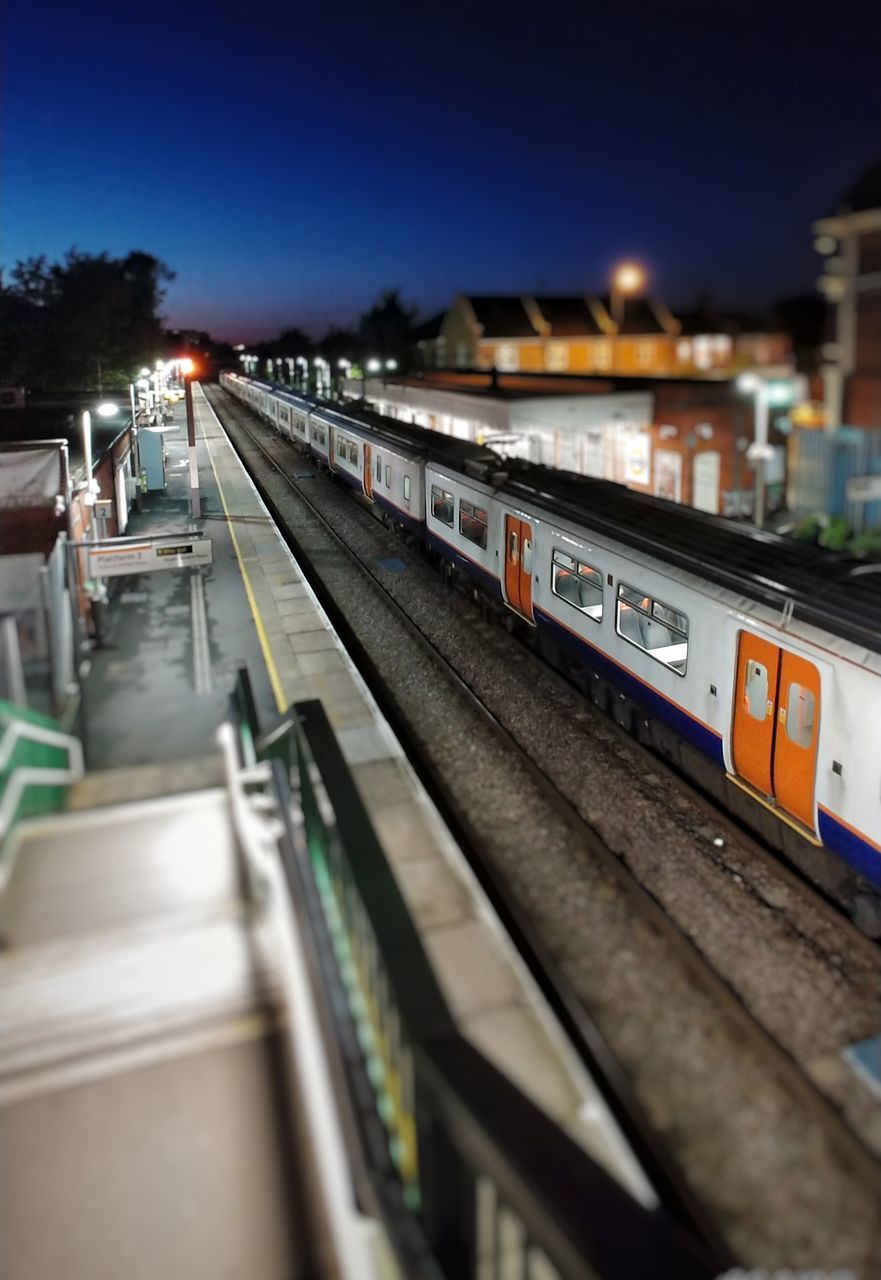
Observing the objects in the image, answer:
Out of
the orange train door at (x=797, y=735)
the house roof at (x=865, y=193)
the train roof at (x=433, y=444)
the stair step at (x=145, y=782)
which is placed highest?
the house roof at (x=865, y=193)

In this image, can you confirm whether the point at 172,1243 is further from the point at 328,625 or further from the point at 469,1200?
the point at 328,625

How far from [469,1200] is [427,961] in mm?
1517

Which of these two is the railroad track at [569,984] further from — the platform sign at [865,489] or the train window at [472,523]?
the platform sign at [865,489]

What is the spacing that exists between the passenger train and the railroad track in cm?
65

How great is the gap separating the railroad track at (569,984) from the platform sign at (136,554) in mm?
3369

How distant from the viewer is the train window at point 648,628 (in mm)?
9945

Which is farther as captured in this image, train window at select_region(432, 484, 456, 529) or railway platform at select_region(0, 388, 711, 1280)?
train window at select_region(432, 484, 456, 529)

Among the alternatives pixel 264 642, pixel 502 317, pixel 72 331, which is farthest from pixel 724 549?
pixel 502 317

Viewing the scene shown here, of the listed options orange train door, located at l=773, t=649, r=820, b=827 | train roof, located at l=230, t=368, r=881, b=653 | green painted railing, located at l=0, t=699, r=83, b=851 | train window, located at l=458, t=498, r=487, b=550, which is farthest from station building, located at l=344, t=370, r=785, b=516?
green painted railing, located at l=0, t=699, r=83, b=851

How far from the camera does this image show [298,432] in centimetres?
3756

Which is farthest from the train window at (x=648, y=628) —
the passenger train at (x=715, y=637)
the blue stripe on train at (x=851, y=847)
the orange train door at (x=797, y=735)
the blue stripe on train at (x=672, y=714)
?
the blue stripe on train at (x=851, y=847)

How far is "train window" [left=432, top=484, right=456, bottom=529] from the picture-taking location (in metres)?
16.8

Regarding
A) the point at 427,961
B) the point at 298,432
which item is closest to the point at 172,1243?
the point at 427,961

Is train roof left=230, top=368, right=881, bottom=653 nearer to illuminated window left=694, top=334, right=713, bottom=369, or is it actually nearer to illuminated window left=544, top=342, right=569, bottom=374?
illuminated window left=694, top=334, right=713, bottom=369
